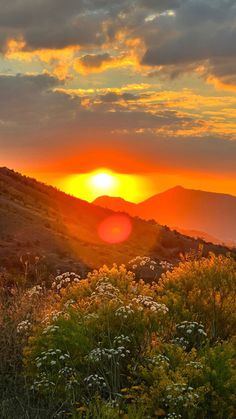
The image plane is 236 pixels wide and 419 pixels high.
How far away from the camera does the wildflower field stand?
7.62 meters

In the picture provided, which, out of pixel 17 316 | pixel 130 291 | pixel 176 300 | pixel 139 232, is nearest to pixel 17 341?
pixel 17 316

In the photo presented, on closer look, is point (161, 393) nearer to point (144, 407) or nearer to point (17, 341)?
point (144, 407)

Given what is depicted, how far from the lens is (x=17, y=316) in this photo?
10758 millimetres

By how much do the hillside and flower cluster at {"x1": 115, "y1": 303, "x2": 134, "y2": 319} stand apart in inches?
655

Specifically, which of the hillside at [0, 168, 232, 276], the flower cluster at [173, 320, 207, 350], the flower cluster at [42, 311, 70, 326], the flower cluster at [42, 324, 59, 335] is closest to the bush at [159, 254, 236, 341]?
the flower cluster at [173, 320, 207, 350]

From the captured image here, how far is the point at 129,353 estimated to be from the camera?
871 cm

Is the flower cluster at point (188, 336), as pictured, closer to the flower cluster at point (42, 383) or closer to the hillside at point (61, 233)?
the flower cluster at point (42, 383)

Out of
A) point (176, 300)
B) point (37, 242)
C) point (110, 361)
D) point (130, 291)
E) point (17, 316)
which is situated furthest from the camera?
point (37, 242)

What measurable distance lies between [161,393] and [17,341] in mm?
3298

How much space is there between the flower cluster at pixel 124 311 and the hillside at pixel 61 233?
16.6 meters

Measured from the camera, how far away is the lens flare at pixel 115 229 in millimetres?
39987

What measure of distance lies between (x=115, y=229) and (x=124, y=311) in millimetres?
35962

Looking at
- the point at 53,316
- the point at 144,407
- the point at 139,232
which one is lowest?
the point at 144,407

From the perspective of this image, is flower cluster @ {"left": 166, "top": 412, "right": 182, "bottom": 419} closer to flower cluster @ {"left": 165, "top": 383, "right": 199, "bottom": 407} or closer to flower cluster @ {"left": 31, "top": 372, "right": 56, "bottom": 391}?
flower cluster @ {"left": 165, "top": 383, "right": 199, "bottom": 407}
